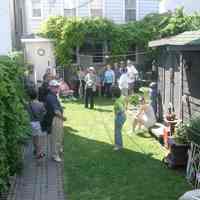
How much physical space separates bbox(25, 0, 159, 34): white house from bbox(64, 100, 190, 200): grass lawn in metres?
15.0

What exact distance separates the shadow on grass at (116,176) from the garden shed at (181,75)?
1567 mm

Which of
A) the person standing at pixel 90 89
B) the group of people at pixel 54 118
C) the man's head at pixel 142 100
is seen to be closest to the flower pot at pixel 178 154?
the group of people at pixel 54 118

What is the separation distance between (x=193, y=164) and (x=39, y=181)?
9.95ft

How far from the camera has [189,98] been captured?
35.9 feet

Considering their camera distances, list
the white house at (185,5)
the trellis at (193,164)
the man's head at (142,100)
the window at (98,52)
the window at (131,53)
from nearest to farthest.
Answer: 1. the trellis at (193,164)
2. the man's head at (142,100)
3. the window at (131,53)
4. the window at (98,52)
5. the white house at (185,5)

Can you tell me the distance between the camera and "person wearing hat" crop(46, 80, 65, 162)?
10320 millimetres

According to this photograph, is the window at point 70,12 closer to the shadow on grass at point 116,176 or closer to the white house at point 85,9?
the white house at point 85,9

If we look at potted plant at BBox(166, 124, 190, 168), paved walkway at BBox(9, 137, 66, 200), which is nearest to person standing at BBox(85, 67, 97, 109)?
paved walkway at BBox(9, 137, 66, 200)

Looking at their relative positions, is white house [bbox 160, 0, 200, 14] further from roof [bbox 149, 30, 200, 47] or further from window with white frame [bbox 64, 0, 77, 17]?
roof [bbox 149, 30, 200, 47]

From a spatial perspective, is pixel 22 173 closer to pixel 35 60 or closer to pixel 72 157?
pixel 72 157

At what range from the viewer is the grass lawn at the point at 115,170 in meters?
8.42

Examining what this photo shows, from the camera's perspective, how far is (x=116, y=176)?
9430mm

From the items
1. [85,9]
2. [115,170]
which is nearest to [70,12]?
[85,9]

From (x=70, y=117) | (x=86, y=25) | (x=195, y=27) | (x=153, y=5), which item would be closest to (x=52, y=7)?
(x=86, y=25)
